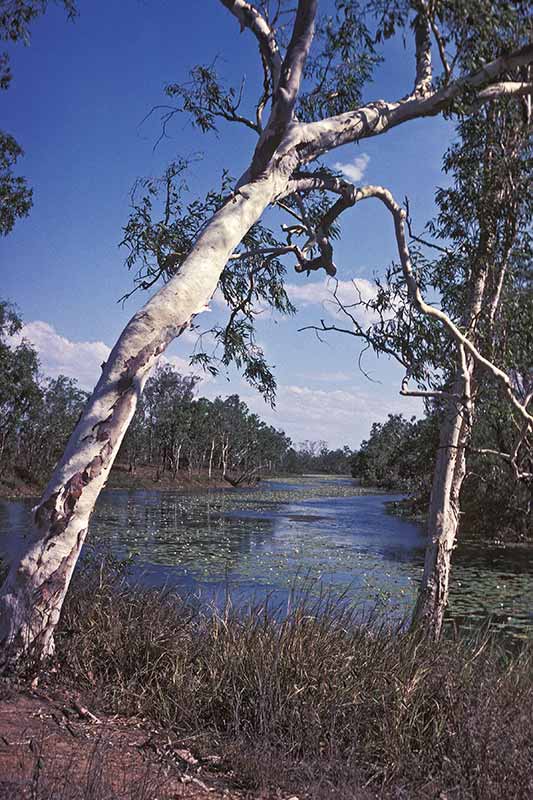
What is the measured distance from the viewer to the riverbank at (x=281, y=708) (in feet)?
9.11

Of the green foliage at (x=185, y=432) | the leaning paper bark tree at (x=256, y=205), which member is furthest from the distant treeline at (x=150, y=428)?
the leaning paper bark tree at (x=256, y=205)

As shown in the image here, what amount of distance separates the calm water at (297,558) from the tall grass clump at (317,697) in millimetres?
992

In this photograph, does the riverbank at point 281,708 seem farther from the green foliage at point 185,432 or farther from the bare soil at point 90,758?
the green foliage at point 185,432

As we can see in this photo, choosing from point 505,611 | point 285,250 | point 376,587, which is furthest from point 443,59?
point 376,587

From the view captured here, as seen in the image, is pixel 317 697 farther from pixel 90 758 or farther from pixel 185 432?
pixel 185 432

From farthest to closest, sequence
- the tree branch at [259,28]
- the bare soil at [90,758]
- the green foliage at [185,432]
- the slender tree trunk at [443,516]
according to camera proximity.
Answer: the green foliage at [185,432]
the slender tree trunk at [443,516]
the tree branch at [259,28]
the bare soil at [90,758]

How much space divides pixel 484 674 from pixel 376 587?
7919 millimetres

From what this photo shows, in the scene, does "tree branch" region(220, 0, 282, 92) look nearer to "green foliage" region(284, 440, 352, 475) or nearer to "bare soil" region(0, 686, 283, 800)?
"bare soil" region(0, 686, 283, 800)

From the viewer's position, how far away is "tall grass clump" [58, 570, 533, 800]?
9.27 ft

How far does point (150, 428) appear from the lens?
51500mm

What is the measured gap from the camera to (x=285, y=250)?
247 inches

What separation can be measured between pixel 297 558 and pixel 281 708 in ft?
37.9

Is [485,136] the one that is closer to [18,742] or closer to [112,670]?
[112,670]

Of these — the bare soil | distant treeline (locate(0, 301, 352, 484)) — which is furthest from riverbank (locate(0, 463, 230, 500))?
the bare soil
